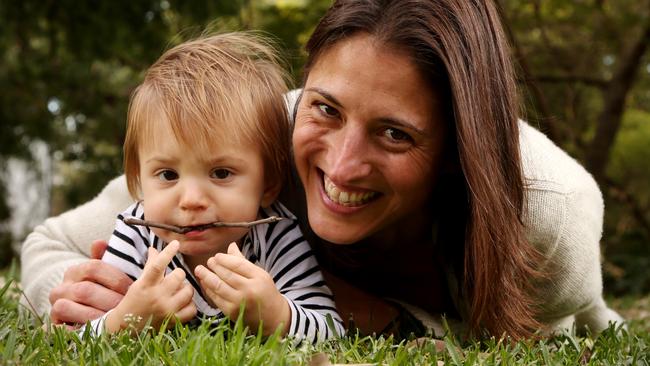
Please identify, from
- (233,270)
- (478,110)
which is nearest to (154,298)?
(233,270)

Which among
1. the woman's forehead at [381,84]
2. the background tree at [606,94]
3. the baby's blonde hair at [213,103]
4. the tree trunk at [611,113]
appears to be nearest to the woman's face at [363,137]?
the woman's forehead at [381,84]

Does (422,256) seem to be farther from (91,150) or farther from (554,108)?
(91,150)

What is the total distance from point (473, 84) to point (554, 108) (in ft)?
20.5

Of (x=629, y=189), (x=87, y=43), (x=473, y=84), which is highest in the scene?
(x=87, y=43)

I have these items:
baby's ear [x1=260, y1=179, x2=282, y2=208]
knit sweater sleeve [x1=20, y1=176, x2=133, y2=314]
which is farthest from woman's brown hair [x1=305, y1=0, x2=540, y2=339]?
knit sweater sleeve [x1=20, y1=176, x2=133, y2=314]

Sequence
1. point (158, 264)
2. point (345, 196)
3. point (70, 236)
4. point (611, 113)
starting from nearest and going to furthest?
point (158, 264) → point (345, 196) → point (70, 236) → point (611, 113)

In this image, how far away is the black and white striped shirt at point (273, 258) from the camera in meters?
2.52

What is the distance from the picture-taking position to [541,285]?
118 inches

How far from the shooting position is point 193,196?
7.65 ft

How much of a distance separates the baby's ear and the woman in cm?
11

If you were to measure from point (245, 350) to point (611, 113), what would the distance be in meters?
6.61

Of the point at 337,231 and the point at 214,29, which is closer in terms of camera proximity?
the point at 337,231

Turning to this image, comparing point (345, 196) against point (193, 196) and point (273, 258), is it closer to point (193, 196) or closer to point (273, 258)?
point (273, 258)

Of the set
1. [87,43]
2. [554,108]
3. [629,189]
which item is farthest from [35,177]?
[629,189]
